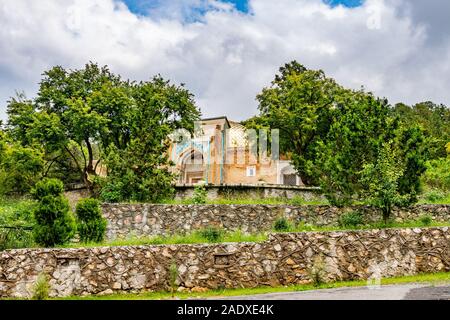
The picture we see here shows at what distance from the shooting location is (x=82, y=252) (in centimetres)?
1318

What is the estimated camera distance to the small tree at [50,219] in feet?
45.1

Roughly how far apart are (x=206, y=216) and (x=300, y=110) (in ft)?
42.1

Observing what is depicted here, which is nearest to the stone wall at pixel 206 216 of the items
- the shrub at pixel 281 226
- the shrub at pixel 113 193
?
the shrub at pixel 113 193

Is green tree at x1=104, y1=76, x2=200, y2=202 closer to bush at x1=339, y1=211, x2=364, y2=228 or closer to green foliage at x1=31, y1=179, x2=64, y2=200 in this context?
green foliage at x1=31, y1=179, x2=64, y2=200

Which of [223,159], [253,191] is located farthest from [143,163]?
[223,159]

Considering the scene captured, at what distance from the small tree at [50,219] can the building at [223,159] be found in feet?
62.5

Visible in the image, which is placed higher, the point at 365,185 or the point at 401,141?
the point at 401,141

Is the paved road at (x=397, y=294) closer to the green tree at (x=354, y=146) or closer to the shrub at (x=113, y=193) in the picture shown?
the green tree at (x=354, y=146)

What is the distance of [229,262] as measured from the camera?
44.3 feet

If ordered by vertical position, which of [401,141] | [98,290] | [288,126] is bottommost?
[98,290]

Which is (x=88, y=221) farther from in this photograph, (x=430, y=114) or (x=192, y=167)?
(x=430, y=114)

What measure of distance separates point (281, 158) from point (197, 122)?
7.23 metres

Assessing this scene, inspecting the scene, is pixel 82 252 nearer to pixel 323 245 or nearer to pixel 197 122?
pixel 323 245
